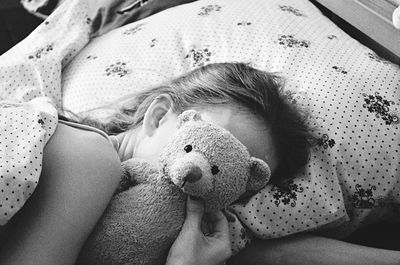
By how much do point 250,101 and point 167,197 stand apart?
21 cm

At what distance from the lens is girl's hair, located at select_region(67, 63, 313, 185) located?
816 millimetres

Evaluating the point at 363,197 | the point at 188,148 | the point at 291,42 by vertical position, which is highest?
the point at 188,148

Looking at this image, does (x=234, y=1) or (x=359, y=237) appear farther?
(x=234, y=1)

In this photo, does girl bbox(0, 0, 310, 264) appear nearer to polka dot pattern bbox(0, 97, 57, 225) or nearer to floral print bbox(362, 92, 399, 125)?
polka dot pattern bbox(0, 97, 57, 225)

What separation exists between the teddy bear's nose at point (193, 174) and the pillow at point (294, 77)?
220 mm

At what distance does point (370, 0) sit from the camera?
1057 millimetres

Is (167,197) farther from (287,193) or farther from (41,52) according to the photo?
(41,52)

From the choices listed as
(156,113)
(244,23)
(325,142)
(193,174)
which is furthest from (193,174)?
(244,23)

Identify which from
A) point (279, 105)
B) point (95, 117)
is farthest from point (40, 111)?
point (279, 105)

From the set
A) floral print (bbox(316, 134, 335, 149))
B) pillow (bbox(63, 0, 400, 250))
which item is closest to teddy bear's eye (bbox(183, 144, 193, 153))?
pillow (bbox(63, 0, 400, 250))

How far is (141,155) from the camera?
2.58 feet

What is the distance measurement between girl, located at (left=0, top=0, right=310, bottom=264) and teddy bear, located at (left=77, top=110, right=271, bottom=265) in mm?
22

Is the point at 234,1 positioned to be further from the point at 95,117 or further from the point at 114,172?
the point at 114,172

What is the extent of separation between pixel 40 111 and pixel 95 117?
25cm
